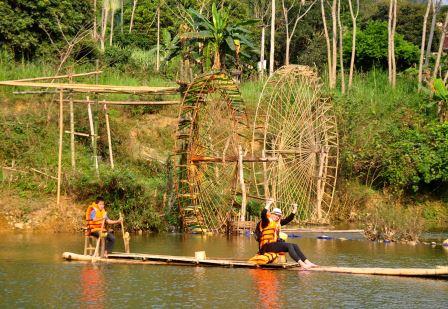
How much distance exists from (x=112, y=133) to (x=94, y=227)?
12.0 meters

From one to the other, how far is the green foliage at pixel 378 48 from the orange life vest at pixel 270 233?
28.9 meters

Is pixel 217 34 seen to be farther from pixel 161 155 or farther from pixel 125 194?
pixel 125 194

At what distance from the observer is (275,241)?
711 inches

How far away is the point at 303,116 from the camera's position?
28375 mm

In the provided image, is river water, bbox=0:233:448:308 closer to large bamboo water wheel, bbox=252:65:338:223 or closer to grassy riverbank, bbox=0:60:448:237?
grassy riverbank, bbox=0:60:448:237

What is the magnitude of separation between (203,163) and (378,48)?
22026mm

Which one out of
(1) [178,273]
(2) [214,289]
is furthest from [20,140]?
(2) [214,289]

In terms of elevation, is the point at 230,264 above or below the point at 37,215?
below

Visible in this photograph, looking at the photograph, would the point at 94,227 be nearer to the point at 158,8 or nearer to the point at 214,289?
the point at 214,289

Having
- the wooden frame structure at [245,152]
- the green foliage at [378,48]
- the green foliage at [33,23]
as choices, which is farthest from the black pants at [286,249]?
the green foliage at [378,48]

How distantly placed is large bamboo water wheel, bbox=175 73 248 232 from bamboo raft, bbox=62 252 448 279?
6427mm

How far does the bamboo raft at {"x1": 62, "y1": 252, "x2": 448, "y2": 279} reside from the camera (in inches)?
664

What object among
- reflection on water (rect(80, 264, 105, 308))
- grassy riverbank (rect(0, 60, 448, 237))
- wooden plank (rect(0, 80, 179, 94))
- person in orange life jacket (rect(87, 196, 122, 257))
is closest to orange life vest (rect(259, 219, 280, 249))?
reflection on water (rect(80, 264, 105, 308))

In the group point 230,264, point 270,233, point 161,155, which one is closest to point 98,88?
point 161,155
